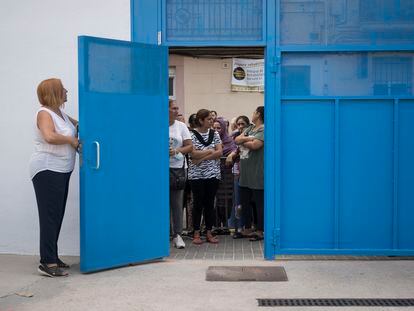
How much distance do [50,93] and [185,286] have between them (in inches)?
86.6

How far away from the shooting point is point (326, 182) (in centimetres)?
684

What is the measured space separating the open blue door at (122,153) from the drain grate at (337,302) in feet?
5.51

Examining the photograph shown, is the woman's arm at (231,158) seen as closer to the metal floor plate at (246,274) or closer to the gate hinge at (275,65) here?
the gate hinge at (275,65)

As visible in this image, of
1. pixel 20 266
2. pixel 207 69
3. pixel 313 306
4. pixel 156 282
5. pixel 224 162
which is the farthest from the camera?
pixel 207 69

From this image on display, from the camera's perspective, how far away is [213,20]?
6.85 metres

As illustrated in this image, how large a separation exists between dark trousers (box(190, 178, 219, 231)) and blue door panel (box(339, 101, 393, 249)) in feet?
6.06

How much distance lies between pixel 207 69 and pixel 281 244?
24.0 feet

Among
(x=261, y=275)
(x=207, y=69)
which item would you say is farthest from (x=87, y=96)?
(x=207, y=69)

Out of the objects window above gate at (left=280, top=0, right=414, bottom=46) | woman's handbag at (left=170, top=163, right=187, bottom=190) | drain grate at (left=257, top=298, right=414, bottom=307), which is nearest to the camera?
drain grate at (left=257, top=298, right=414, bottom=307)

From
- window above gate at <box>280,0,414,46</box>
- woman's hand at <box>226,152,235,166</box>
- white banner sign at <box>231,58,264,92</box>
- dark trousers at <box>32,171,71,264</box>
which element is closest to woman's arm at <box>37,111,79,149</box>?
dark trousers at <box>32,171,71,264</box>

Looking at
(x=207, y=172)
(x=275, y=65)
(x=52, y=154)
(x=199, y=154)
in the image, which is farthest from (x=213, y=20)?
(x=52, y=154)

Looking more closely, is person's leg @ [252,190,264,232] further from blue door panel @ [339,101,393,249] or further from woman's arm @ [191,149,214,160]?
blue door panel @ [339,101,393,249]

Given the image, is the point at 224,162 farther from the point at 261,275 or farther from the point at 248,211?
the point at 261,275

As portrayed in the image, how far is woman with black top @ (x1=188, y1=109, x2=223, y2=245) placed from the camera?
26.3ft
